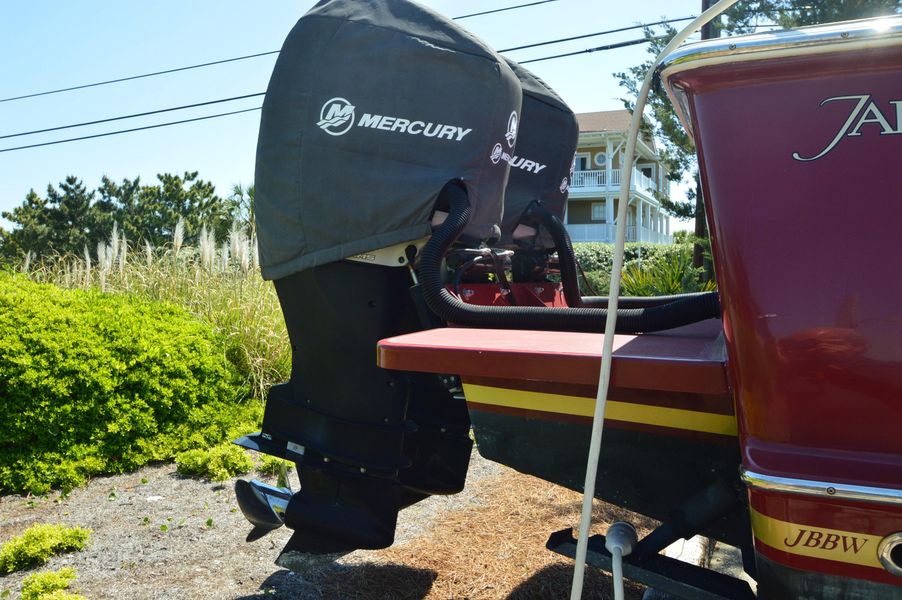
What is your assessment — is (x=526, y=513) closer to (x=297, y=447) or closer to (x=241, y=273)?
(x=297, y=447)

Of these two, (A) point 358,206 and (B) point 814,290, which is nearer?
(B) point 814,290

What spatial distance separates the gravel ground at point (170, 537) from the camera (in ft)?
10.8

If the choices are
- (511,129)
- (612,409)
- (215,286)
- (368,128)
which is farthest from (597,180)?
(612,409)

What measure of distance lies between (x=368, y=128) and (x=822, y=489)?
178 centimetres

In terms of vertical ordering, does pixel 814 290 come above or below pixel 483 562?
above

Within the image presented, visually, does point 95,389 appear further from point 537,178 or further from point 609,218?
point 609,218

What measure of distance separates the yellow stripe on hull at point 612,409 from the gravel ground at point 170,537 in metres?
1.60

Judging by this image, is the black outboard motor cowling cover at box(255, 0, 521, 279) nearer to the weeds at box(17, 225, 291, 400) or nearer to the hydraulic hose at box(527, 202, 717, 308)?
the hydraulic hose at box(527, 202, 717, 308)

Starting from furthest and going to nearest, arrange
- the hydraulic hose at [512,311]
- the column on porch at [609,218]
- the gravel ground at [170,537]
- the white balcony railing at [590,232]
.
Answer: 1. the white balcony railing at [590,232]
2. the column on porch at [609,218]
3. the gravel ground at [170,537]
4. the hydraulic hose at [512,311]

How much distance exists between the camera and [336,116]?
2.58 metres

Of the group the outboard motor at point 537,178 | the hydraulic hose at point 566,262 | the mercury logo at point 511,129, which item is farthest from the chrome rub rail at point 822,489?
the outboard motor at point 537,178

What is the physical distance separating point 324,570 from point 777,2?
831 centimetres

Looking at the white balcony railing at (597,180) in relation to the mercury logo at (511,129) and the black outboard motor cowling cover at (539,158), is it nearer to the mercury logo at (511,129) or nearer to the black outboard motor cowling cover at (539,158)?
the black outboard motor cowling cover at (539,158)

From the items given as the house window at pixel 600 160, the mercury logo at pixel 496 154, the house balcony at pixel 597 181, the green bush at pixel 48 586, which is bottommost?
the green bush at pixel 48 586
